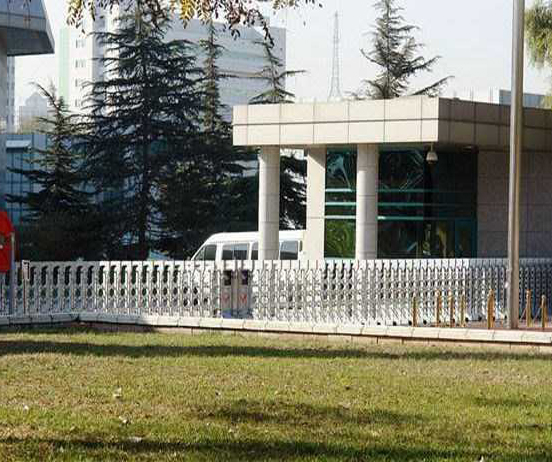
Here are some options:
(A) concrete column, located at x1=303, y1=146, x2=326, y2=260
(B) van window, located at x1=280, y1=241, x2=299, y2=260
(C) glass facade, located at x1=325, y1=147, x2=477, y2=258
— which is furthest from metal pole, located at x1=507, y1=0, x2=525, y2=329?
(B) van window, located at x1=280, y1=241, x2=299, y2=260

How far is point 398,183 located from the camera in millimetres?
30562

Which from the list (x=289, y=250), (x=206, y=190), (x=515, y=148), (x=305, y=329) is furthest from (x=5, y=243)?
(x=206, y=190)

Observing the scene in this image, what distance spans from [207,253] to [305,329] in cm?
1299

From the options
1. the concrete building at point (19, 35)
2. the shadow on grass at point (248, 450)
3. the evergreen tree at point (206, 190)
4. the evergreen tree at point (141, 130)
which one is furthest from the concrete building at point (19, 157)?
the shadow on grass at point (248, 450)

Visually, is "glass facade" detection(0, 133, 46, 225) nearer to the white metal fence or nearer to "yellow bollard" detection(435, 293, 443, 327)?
the white metal fence

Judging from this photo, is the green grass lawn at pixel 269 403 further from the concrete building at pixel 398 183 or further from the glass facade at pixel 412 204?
the glass facade at pixel 412 204

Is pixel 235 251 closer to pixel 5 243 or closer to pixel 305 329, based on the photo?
pixel 5 243

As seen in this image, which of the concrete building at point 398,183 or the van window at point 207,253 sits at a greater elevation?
the concrete building at point 398,183

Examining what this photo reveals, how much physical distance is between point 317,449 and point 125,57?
4689 centimetres

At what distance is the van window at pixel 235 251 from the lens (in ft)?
106

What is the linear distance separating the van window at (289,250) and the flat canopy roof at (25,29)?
565 inches

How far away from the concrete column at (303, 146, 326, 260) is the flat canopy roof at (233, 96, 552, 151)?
112cm

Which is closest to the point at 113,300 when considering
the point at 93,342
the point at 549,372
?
the point at 93,342

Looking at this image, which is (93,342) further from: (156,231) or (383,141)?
(156,231)
